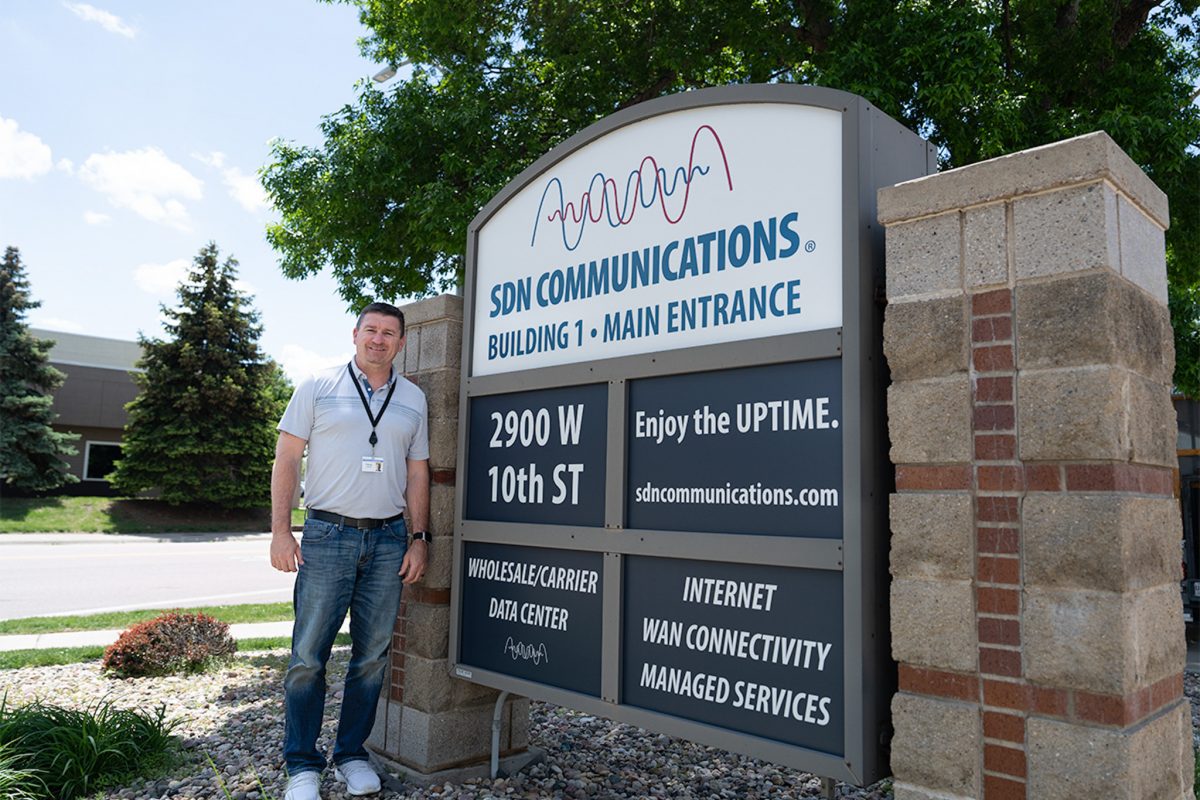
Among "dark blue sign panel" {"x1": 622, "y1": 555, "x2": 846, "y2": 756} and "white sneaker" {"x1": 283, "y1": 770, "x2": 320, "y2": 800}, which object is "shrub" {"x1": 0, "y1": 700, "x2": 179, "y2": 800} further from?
"dark blue sign panel" {"x1": 622, "y1": 555, "x2": 846, "y2": 756}

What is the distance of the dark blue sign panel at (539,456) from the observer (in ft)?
12.2

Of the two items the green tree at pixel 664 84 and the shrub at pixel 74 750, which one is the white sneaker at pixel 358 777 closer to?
the shrub at pixel 74 750

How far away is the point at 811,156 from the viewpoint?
10.1 ft

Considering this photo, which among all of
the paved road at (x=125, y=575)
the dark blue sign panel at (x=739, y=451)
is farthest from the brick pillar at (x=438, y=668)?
the paved road at (x=125, y=575)

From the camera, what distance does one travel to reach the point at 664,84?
9094 mm

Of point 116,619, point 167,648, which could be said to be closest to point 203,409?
point 116,619

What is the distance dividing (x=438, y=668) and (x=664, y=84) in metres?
6.77

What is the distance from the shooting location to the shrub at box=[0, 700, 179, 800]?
402 cm

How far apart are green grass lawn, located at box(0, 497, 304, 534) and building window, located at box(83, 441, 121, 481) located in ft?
18.4

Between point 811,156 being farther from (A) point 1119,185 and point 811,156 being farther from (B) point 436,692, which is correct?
(B) point 436,692

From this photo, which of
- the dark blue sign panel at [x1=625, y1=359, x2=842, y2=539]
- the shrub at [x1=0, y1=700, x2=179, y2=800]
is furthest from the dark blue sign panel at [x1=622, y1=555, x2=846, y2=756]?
the shrub at [x1=0, y1=700, x2=179, y2=800]

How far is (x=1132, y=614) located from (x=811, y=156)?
173 cm

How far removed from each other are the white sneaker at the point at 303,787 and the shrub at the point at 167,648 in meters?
3.80

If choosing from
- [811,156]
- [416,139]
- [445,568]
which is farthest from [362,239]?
[811,156]
